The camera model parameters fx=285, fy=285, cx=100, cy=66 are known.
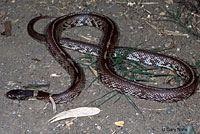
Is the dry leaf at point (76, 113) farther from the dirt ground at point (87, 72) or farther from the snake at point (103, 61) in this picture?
the snake at point (103, 61)

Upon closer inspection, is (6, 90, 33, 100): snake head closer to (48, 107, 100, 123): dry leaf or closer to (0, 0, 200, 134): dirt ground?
(0, 0, 200, 134): dirt ground

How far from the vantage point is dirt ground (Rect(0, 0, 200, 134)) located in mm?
5602

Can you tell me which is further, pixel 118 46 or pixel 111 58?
pixel 118 46

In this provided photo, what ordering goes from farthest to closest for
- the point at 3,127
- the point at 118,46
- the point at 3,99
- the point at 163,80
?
1. the point at 118,46
2. the point at 163,80
3. the point at 3,99
4. the point at 3,127

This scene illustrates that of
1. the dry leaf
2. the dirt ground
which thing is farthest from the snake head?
the dry leaf

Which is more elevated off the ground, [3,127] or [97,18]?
[97,18]

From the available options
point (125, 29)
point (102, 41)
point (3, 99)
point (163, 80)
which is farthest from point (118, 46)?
point (3, 99)

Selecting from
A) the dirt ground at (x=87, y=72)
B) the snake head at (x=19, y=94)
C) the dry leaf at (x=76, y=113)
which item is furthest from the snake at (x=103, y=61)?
the dry leaf at (x=76, y=113)

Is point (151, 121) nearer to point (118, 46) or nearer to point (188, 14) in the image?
point (118, 46)

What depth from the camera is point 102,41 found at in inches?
293

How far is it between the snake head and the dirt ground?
0.11 metres

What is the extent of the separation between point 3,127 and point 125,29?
4.33m

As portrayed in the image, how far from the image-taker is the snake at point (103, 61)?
5977mm

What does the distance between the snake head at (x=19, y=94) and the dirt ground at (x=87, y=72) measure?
0.36 feet
